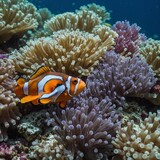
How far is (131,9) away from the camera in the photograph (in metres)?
67.2

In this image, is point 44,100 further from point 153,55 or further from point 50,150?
point 153,55

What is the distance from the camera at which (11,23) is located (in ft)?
15.5

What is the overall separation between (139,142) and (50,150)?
3.30 feet

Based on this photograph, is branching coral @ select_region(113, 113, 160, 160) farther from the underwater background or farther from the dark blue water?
the dark blue water

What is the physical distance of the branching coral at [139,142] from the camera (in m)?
2.70

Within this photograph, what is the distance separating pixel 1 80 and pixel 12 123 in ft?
1.87

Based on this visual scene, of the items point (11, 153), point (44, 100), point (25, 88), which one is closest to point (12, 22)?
point (25, 88)

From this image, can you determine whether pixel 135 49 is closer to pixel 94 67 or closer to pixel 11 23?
pixel 94 67

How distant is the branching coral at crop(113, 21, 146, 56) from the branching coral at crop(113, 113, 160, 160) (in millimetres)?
1957

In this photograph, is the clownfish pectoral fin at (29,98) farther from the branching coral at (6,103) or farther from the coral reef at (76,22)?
the coral reef at (76,22)

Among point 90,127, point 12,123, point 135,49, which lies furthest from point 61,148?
point 135,49

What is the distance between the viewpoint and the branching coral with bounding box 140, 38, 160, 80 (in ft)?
14.9

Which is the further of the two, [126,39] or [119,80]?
[126,39]

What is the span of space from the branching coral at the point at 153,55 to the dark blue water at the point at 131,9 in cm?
5581
